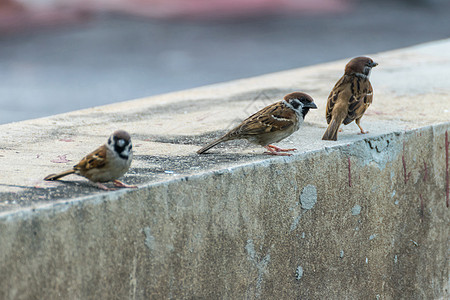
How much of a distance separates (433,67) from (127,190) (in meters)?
5.16

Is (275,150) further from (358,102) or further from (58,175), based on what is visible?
(58,175)

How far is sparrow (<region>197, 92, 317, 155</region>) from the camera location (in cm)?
335

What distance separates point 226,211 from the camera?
3.02 m

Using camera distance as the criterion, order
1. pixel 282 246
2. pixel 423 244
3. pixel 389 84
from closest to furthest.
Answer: pixel 282 246 → pixel 423 244 → pixel 389 84

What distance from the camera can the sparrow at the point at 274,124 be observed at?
3352 mm

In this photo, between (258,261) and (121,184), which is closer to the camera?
(121,184)

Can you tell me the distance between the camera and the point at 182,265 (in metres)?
2.86

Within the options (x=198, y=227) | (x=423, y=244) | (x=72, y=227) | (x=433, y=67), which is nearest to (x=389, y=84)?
(x=433, y=67)

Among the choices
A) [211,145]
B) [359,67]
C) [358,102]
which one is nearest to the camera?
[211,145]

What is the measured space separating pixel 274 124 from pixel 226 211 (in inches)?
24.8

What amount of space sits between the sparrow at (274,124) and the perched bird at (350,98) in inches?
12.0

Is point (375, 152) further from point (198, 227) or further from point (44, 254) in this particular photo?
point (44, 254)

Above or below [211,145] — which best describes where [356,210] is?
below

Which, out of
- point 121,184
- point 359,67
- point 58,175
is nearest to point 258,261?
point 121,184
